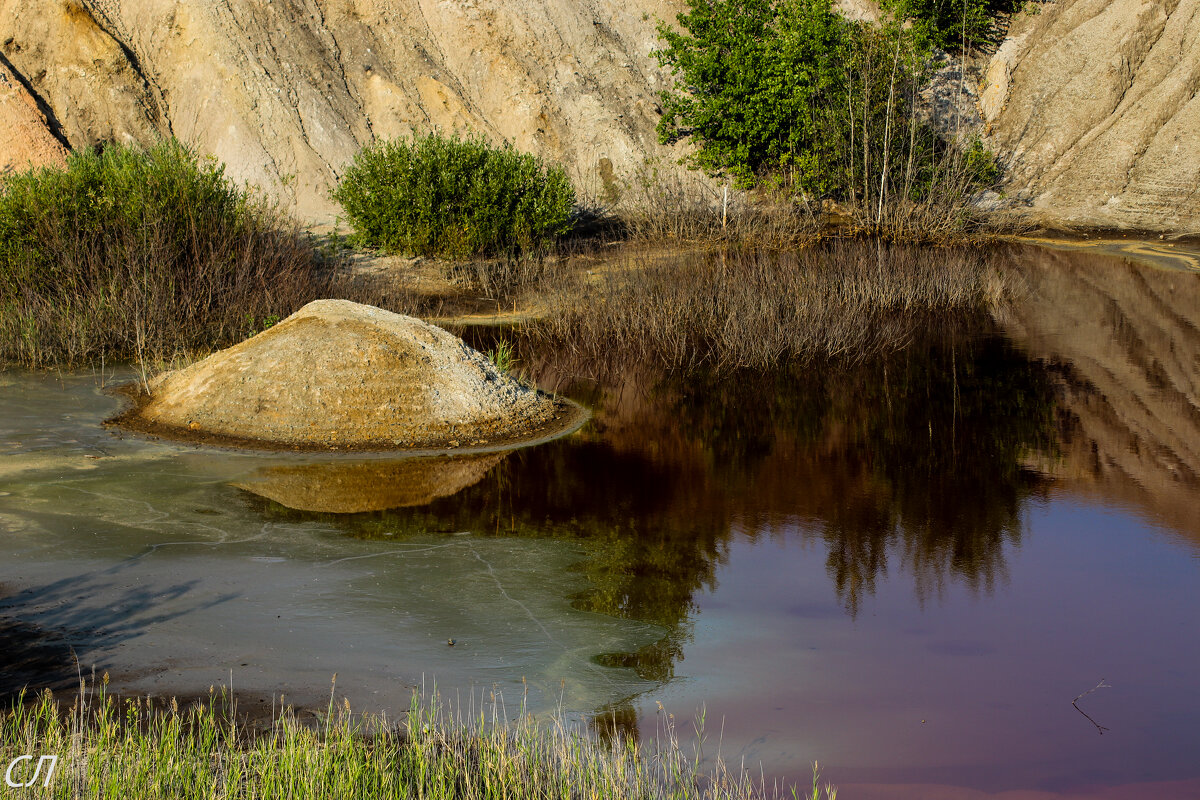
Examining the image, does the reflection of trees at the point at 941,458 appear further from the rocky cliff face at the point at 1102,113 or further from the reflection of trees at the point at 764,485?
the rocky cliff face at the point at 1102,113

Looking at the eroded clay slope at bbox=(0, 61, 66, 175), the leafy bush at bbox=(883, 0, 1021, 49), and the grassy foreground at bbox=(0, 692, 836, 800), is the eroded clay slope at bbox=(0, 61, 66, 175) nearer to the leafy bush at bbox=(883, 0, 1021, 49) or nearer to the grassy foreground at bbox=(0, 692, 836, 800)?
the leafy bush at bbox=(883, 0, 1021, 49)

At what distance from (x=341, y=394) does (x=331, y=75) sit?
21.5 meters

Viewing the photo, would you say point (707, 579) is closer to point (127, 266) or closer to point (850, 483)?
point (850, 483)

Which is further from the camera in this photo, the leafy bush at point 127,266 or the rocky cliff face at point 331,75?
the rocky cliff face at point 331,75

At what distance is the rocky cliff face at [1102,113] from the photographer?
3031cm

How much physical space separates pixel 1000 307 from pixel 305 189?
1696 cm

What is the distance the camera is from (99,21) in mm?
28234

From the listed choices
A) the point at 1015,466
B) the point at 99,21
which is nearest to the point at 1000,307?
the point at 1015,466

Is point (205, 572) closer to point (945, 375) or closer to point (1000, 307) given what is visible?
point (945, 375)

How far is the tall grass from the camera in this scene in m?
15.7

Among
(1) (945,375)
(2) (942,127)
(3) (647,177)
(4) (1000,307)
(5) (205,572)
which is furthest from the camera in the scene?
(2) (942,127)

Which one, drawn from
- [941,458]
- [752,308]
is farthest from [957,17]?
[941,458]

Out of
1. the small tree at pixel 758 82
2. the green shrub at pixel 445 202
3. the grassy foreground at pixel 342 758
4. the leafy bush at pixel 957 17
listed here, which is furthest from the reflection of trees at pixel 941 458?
the leafy bush at pixel 957 17

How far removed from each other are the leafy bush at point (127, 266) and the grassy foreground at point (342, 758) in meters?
10.1
